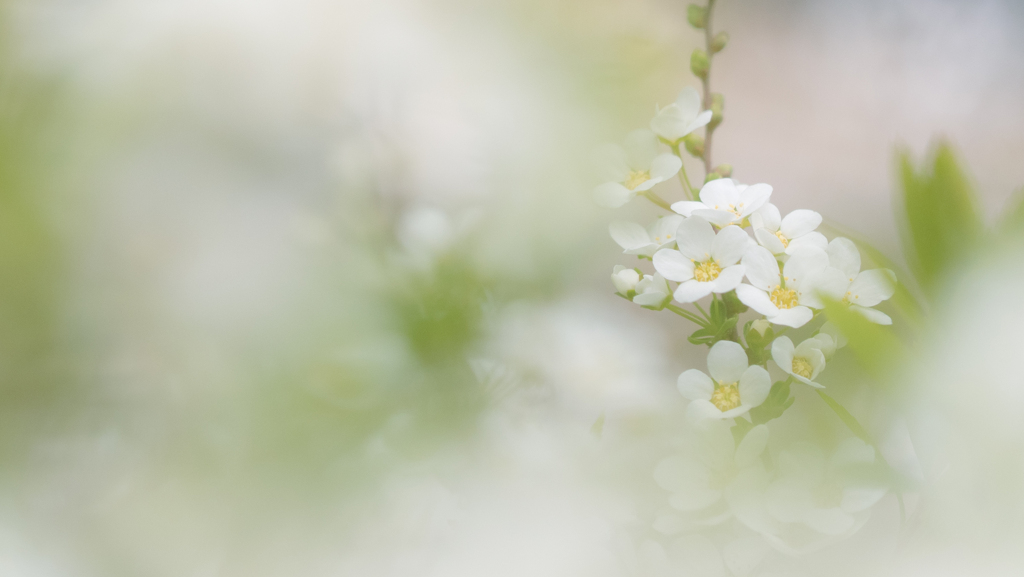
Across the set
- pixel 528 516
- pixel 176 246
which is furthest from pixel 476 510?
pixel 176 246

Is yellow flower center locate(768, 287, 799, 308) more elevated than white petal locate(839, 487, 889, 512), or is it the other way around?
yellow flower center locate(768, 287, 799, 308)

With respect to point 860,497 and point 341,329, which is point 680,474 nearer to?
point 860,497

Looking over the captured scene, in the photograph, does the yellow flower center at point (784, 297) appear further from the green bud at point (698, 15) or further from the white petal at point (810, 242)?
the green bud at point (698, 15)

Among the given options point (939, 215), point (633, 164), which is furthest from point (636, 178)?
point (939, 215)

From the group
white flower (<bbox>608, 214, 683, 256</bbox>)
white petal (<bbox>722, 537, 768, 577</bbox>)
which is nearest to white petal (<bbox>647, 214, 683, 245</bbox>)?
white flower (<bbox>608, 214, 683, 256</bbox>)

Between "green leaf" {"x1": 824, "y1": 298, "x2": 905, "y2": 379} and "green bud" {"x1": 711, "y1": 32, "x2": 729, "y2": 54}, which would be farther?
"green bud" {"x1": 711, "y1": 32, "x2": 729, "y2": 54}

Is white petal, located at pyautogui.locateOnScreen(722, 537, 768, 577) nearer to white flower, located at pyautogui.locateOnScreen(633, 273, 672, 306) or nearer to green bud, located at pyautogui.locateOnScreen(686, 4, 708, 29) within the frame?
white flower, located at pyautogui.locateOnScreen(633, 273, 672, 306)

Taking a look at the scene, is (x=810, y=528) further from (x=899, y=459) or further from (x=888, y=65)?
(x=888, y=65)

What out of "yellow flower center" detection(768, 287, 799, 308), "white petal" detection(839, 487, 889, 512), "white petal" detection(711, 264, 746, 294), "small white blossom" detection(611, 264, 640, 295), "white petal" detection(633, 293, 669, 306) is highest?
"small white blossom" detection(611, 264, 640, 295)
